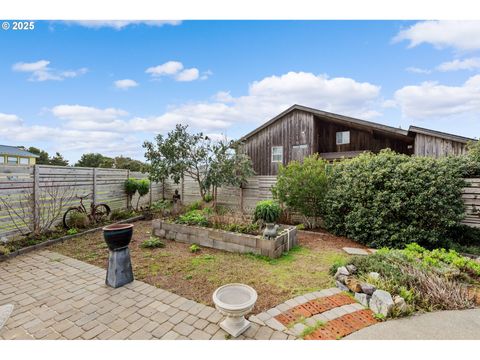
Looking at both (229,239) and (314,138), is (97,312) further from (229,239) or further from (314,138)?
(314,138)

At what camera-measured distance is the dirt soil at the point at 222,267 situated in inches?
122

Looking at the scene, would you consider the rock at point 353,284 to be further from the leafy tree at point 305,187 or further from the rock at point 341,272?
the leafy tree at point 305,187

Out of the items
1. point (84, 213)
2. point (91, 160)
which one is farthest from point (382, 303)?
point (91, 160)

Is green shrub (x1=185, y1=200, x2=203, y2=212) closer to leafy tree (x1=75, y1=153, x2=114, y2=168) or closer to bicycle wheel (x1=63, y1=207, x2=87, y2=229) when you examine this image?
bicycle wheel (x1=63, y1=207, x2=87, y2=229)

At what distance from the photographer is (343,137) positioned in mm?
11914

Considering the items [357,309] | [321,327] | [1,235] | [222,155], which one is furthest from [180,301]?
[222,155]

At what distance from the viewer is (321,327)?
7.45 ft

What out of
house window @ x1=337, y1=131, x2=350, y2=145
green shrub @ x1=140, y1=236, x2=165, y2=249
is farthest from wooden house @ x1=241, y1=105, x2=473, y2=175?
green shrub @ x1=140, y1=236, x2=165, y2=249

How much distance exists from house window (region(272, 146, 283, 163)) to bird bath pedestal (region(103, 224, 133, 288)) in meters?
10.3

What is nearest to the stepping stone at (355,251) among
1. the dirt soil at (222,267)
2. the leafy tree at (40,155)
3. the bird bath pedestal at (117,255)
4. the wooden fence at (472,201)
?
the dirt soil at (222,267)

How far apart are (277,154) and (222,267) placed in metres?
9.59

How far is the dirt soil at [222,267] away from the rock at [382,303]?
2.30 ft

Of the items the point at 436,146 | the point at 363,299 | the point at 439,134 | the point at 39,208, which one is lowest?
the point at 363,299
